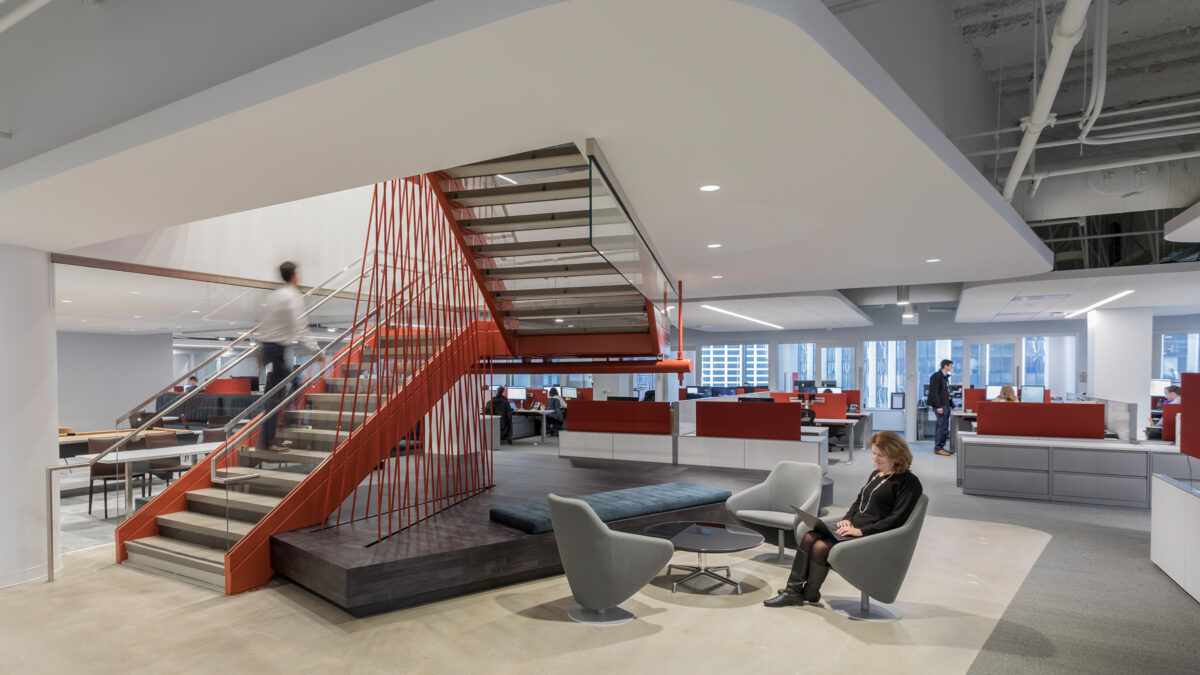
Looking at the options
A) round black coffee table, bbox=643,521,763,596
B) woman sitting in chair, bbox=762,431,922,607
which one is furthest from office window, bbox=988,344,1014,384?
round black coffee table, bbox=643,521,763,596

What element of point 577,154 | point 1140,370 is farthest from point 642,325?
point 1140,370

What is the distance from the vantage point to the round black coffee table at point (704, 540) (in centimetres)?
463

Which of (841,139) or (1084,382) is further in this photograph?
(1084,382)

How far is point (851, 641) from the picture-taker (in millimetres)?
3988

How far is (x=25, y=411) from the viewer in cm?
532

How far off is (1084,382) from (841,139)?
594 inches

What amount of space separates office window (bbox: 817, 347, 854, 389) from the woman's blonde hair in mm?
14114

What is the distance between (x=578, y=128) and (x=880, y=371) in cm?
1685

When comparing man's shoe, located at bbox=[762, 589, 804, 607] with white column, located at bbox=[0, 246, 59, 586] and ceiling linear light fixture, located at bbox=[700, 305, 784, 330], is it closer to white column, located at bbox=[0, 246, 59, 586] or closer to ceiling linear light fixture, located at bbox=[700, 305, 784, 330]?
white column, located at bbox=[0, 246, 59, 586]

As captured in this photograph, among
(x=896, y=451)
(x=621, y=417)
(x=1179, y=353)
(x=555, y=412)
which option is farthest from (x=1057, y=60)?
(x=1179, y=353)

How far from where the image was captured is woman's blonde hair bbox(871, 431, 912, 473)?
4.48 metres

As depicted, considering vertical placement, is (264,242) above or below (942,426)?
above

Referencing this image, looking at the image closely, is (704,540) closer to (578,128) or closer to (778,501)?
(778,501)

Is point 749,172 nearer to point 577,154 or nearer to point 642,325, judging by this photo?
point 577,154
